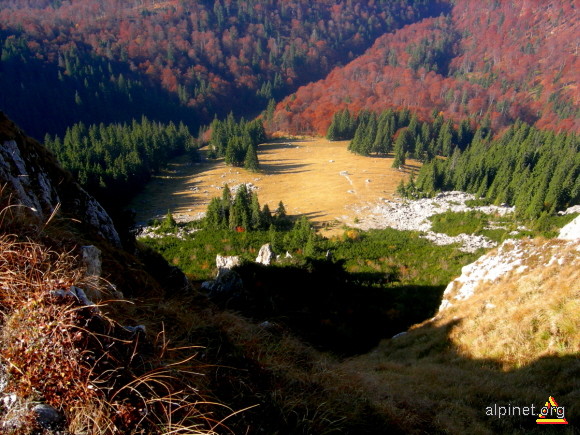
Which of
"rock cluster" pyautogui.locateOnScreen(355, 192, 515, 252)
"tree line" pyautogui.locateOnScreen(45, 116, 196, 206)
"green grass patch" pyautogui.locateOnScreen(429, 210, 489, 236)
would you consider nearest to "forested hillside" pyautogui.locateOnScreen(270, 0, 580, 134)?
"tree line" pyautogui.locateOnScreen(45, 116, 196, 206)

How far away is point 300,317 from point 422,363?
4.44 m

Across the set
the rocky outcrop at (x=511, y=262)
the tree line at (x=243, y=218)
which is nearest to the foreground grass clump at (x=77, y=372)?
the rocky outcrop at (x=511, y=262)

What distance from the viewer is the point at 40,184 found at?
6285 millimetres

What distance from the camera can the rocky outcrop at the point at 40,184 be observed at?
544 centimetres

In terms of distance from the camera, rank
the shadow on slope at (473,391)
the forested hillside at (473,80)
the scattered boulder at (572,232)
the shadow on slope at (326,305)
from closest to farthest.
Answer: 1. the shadow on slope at (473,391)
2. the shadow on slope at (326,305)
3. the scattered boulder at (572,232)
4. the forested hillside at (473,80)

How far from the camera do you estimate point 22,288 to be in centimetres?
259

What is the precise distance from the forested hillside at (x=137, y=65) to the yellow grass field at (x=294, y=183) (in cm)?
7673

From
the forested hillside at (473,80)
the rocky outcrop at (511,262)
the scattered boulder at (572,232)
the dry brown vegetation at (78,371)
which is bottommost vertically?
the rocky outcrop at (511,262)

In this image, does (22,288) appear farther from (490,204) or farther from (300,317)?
(490,204)

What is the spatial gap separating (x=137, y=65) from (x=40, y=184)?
177m

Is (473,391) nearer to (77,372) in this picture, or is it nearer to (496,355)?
(496,355)

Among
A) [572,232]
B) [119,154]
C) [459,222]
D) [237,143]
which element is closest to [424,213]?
[459,222]

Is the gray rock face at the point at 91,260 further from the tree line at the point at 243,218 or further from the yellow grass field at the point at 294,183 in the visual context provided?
the yellow grass field at the point at 294,183

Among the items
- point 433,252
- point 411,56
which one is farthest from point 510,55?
point 433,252
